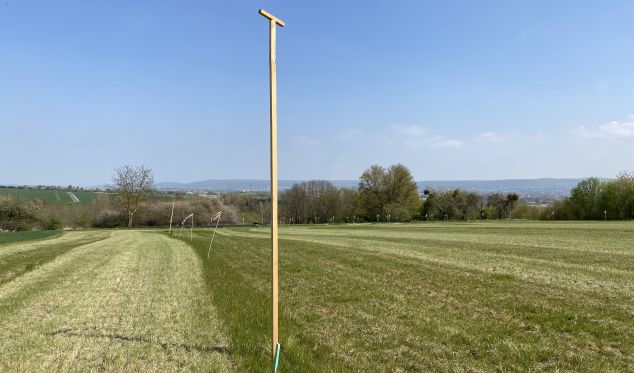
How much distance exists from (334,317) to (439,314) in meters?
2.31

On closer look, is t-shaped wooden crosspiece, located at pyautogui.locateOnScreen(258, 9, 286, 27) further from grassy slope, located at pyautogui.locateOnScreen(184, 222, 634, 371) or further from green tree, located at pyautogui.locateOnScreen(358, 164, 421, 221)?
green tree, located at pyautogui.locateOnScreen(358, 164, 421, 221)

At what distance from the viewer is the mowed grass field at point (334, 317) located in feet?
23.0

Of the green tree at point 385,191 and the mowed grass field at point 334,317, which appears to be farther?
the green tree at point 385,191

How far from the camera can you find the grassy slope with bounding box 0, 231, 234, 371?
23.0 feet

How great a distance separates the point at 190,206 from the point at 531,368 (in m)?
90.2

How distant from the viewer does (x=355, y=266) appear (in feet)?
58.9

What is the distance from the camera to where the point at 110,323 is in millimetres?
9328

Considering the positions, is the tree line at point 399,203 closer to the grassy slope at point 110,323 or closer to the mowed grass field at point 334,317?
the mowed grass field at point 334,317

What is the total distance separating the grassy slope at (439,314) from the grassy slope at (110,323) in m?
0.70

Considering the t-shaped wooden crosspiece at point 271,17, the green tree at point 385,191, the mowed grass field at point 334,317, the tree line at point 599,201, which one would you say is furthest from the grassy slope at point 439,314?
the green tree at point 385,191

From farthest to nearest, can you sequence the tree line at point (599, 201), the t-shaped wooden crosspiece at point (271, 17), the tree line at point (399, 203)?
the tree line at point (399, 203)
the tree line at point (599, 201)
the t-shaped wooden crosspiece at point (271, 17)

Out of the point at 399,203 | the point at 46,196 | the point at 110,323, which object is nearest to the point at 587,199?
the point at 399,203

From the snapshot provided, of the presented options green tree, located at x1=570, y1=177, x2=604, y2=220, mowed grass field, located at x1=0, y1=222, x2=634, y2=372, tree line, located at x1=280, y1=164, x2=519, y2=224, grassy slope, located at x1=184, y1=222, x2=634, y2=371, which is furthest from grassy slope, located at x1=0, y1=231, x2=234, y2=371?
green tree, located at x1=570, y1=177, x2=604, y2=220

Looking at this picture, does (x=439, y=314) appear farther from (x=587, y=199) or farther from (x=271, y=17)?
(x=587, y=199)
